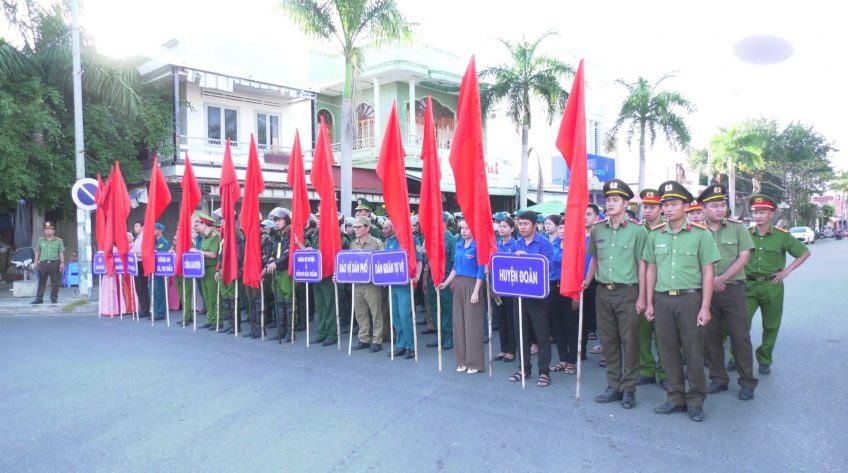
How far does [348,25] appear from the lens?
14.7 meters

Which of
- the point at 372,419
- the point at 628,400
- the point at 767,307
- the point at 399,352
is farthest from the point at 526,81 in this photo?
the point at 372,419

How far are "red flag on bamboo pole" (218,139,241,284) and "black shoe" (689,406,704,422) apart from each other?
259 inches

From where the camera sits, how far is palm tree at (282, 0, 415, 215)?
564 inches

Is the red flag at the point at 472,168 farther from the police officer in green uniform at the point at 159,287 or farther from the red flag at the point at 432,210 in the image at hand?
the police officer in green uniform at the point at 159,287

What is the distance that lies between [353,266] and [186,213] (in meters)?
3.95

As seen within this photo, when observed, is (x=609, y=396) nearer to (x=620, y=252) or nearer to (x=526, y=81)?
(x=620, y=252)

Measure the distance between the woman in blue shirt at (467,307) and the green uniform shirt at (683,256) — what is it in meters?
2.04

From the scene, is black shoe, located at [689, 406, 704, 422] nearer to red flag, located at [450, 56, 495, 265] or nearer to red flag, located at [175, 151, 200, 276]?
red flag, located at [450, 56, 495, 265]

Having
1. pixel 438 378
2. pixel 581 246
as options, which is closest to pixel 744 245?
pixel 581 246

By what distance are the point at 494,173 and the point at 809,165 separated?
102 ft

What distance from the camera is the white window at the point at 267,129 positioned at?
783 inches

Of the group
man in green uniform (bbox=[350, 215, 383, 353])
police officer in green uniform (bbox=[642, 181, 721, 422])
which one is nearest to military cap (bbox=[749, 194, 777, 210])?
police officer in green uniform (bbox=[642, 181, 721, 422])

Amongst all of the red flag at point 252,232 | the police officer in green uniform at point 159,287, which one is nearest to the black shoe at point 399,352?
the red flag at point 252,232

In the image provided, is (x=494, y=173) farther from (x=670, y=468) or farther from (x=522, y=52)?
(x=670, y=468)
